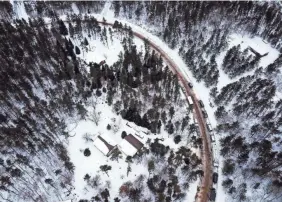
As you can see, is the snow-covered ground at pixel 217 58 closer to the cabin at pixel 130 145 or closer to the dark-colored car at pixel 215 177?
the dark-colored car at pixel 215 177

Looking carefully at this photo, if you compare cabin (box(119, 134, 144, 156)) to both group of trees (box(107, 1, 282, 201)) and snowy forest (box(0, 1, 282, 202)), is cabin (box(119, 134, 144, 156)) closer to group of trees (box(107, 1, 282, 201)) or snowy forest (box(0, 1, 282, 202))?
snowy forest (box(0, 1, 282, 202))

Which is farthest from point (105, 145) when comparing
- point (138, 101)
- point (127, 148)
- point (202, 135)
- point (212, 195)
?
point (212, 195)

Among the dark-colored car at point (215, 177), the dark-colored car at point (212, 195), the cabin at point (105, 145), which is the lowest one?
the dark-colored car at point (212, 195)

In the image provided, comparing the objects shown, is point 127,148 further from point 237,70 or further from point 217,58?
point 217,58

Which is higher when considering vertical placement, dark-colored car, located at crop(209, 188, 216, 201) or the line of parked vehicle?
the line of parked vehicle

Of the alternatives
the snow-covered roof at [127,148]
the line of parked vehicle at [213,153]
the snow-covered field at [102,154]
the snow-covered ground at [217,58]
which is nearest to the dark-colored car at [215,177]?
the line of parked vehicle at [213,153]

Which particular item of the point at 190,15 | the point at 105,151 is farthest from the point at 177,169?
the point at 190,15

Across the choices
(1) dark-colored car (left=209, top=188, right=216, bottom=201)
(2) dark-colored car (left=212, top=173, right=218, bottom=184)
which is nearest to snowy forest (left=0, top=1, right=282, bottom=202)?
(2) dark-colored car (left=212, top=173, right=218, bottom=184)

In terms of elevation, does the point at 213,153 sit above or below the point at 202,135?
below
